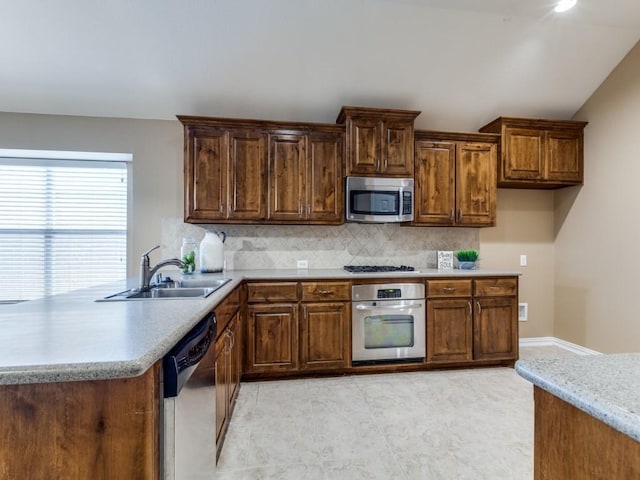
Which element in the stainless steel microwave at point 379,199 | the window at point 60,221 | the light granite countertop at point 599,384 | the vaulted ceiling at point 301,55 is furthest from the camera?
the window at point 60,221

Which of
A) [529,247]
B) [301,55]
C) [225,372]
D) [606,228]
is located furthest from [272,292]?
[606,228]

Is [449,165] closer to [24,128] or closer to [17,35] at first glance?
[17,35]

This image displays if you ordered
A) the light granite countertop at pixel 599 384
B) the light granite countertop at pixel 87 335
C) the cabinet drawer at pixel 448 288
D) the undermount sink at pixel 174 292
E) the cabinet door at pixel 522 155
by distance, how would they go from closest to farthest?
the light granite countertop at pixel 599 384, the light granite countertop at pixel 87 335, the undermount sink at pixel 174 292, the cabinet drawer at pixel 448 288, the cabinet door at pixel 522 155

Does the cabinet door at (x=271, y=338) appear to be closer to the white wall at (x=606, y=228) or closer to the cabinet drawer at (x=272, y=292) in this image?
the cabinet drawer at (x=272, y=292)

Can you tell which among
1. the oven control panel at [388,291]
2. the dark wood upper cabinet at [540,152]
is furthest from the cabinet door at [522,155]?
the oven control panel at [388,291]

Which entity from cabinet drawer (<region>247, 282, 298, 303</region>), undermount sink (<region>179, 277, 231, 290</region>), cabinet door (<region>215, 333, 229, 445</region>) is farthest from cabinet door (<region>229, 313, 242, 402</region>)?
cabinet drawer (<region>247, 282, 298, 303</region>)

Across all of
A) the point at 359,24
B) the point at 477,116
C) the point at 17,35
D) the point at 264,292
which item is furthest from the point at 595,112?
the point at 17,35

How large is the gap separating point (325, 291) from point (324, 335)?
394 mm

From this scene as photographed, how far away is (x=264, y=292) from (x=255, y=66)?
2039mm

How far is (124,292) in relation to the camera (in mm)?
1882

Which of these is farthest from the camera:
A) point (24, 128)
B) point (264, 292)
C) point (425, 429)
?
point (24, 128)

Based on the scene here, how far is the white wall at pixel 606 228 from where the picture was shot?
3.02 meters

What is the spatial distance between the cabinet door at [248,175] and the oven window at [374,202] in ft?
2.91

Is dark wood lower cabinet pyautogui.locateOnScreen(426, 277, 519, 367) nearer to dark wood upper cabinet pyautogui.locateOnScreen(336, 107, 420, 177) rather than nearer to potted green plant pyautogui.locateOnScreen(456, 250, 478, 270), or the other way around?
potted green plant pyautogui.locateOnScreen(456, 250, 478, 270)
